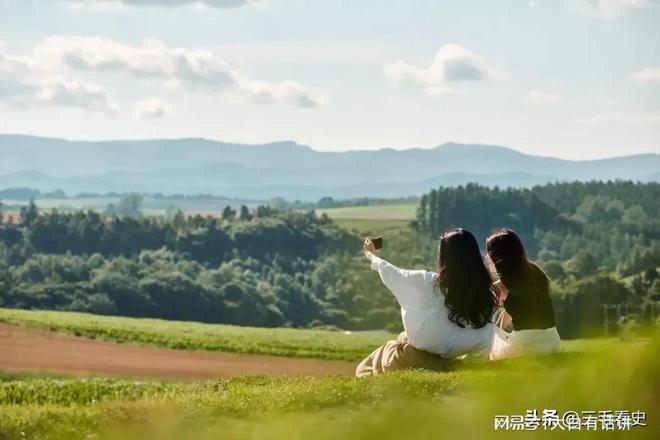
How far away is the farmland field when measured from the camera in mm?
3879

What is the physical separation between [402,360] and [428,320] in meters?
0.49

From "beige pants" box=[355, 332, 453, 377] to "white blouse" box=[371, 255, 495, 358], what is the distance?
8 cm

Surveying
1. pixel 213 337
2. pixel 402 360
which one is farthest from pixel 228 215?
pixel 402 360

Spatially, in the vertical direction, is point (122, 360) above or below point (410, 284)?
below

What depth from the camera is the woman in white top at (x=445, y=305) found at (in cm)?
1064

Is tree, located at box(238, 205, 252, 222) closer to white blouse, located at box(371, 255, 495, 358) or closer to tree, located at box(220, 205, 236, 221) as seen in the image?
tree, located at box(220, 205, 236, 221)

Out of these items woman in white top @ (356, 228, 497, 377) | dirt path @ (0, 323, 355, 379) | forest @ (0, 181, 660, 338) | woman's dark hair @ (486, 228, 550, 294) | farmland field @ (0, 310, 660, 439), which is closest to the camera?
farmland field @ (0, 310, 660, 439)

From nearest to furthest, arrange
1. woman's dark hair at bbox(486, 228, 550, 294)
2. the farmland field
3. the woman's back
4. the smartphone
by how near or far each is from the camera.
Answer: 1. the farmland field
2. woman's dark hair at bbox(486, 228, 550, 294)
3. the woman's back
4. the smartphone

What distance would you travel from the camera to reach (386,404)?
414 centimetres

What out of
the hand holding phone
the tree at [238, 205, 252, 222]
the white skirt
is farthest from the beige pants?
the tree at [238, 205, 252, 222]

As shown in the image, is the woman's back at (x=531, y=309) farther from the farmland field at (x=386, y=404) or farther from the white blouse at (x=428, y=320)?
the farmland field at (x=386, y=404)

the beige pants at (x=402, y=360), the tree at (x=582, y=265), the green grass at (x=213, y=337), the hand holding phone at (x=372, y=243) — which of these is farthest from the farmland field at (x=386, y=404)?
the tree at (x=582, y=265)

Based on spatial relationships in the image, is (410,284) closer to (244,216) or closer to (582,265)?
(582,265)

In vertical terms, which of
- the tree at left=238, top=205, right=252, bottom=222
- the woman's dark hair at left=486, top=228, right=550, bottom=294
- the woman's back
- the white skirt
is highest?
the woman's dark hair at left=486, top=228, right=550, bottom=294
